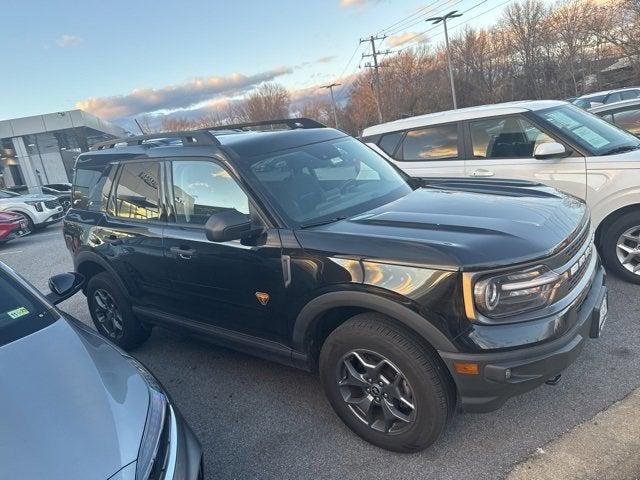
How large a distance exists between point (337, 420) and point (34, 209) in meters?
14.7

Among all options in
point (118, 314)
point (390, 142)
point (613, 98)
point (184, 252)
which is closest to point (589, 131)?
point (390, 142)

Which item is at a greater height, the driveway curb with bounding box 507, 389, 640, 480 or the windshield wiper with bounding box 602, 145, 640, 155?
the windshield wiper with bounding box 602, 145, 640, 155

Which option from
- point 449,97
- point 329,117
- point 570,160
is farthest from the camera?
point 329,117

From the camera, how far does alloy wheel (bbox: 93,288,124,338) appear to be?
4562 mm

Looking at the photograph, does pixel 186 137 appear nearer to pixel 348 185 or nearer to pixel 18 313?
pixel 348 185

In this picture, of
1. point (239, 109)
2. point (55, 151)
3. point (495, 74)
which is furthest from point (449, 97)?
point (55, 151)

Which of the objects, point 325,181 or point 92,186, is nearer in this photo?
point 325,181

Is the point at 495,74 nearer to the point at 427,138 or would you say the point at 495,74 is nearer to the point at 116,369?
the point at 427,138

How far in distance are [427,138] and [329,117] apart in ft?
273

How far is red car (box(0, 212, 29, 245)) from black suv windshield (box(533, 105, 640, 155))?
12.9 meters

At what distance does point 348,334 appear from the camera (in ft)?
8.70

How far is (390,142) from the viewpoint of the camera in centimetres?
649

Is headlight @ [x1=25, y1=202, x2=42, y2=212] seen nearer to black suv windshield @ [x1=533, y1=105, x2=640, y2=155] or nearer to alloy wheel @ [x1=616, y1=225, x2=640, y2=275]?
black suv windshield @ [x1=533, y1=105, x2=640, y2=155]

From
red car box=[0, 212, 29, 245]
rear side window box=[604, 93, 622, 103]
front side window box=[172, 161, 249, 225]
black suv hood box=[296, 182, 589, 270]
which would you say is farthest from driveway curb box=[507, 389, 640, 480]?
rear side window box=[604, 93, 622, 103]
